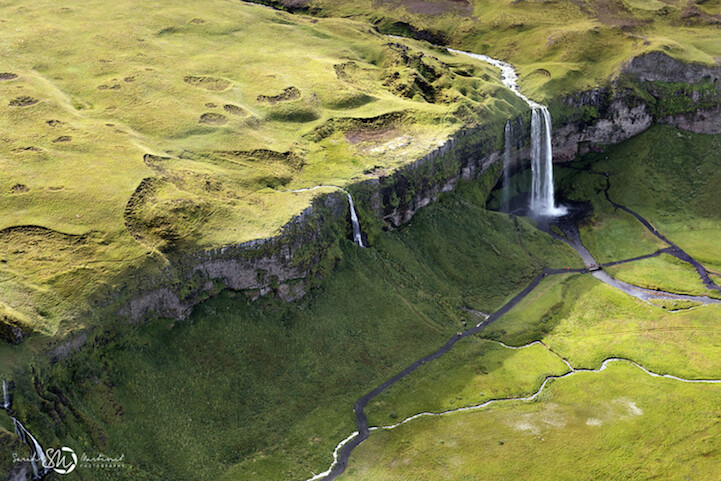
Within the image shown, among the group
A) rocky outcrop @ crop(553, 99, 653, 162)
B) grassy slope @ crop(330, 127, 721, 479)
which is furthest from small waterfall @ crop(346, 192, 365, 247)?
rocky outcrop @ crop(553, 99, 653, 162)

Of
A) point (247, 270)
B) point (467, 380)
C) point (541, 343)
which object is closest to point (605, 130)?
point (541, 343)

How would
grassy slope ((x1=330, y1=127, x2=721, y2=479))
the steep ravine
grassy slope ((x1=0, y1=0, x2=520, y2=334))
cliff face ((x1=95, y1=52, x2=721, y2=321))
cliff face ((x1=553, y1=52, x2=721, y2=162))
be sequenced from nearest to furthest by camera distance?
grassy slope ((x1=330, y1=127, x2=721, y2=479)) < grassy slope ((x1=0, y1=0, x2=520, y2=334)) < the steep ravine < cliff face ((x1=95, y1=52, x2=721, y2=321)) < cliff face ((x1=553, y1=52, x2=721, y2=162))

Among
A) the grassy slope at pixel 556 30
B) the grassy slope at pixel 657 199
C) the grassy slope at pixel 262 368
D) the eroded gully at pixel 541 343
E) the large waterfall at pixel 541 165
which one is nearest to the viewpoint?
the grassy slope at pixel 262 368

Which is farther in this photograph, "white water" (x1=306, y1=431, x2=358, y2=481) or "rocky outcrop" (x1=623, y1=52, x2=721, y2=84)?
"rocky outcrop" (x1=623, y1=52, x2=721, y2=84)

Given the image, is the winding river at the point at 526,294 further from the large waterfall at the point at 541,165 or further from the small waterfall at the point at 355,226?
the small waterfall at the point at 355,226

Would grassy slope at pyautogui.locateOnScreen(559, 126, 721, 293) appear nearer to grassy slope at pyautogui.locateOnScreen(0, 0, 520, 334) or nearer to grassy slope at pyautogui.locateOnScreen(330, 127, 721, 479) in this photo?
grassy slope at pyautogui.locateOnScreen(330, 127, 721, 479)

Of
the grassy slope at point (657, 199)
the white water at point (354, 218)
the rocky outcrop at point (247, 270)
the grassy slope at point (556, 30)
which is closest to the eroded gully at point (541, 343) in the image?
the grassy slope at point (657, 199)
